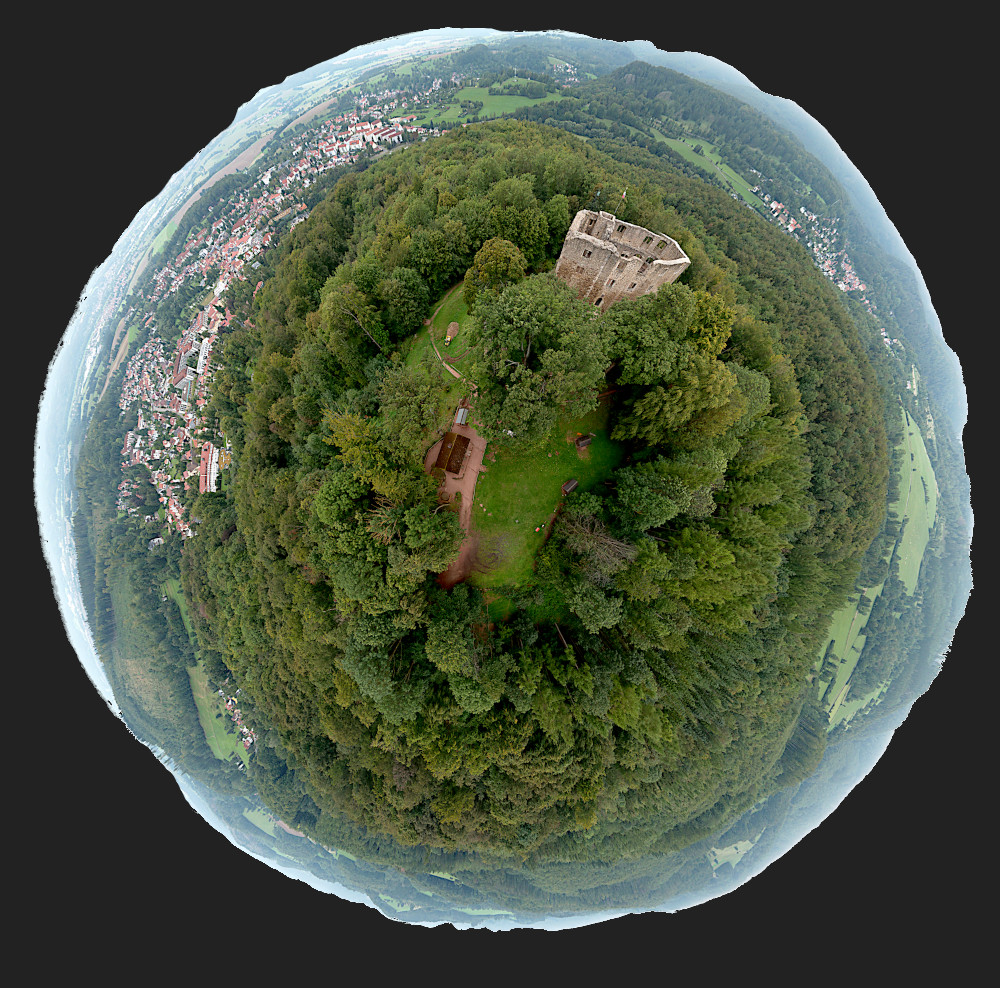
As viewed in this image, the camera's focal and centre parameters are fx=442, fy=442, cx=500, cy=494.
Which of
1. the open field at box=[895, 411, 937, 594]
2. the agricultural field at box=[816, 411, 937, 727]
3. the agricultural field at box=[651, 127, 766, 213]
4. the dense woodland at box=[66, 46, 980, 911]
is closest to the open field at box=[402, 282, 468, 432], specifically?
the dense woodland at box=[66, 46, 980, 911]

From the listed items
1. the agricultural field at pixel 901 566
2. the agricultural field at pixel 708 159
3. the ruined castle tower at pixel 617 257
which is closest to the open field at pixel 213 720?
the ruined castle tower at pixel 617 257

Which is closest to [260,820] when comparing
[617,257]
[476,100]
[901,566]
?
[617,257]

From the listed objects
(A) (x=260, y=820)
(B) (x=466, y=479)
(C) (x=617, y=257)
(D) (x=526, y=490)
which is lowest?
(A) (x=260, y=820)

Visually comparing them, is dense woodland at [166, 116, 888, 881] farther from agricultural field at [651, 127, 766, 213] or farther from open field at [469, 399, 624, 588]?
agricultural field at [651, 127, 766, 213]

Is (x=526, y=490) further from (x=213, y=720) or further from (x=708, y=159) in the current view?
(x=708, y=159)

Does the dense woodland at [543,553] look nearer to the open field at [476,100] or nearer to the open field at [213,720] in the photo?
the open field at [213,720]

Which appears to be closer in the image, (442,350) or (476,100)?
(442,350)

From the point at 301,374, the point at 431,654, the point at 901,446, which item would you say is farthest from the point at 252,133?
the point at 901,446
